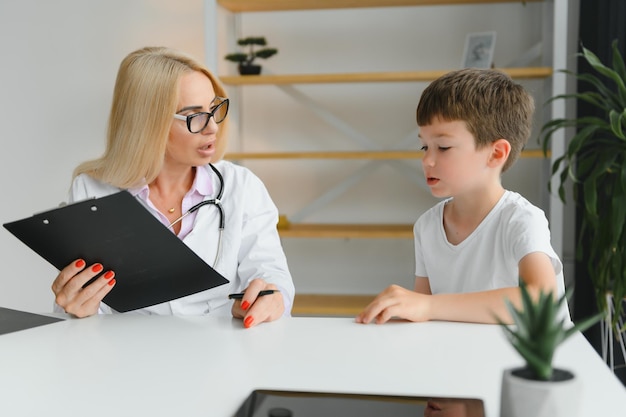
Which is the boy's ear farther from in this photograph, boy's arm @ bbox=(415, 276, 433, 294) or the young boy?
boy's arm @ bbox=(415, 276, 433, 294)

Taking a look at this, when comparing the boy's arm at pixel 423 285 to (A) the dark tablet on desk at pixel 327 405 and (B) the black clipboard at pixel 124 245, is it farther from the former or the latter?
(A) the dark tablet on desk at pixel 327 405

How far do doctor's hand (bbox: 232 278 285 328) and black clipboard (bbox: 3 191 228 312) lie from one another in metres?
0.06

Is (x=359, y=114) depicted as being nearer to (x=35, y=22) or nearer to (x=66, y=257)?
(x=35, y=22)

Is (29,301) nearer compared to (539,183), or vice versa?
(539,183)

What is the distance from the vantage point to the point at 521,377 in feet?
2.28

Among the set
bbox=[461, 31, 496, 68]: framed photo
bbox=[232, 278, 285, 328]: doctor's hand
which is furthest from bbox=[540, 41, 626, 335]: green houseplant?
bbox=[232, 278, 285, 328]: doctor's hand

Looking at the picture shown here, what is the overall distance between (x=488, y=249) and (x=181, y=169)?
2.53 feet

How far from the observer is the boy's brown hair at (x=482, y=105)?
165 centimetres

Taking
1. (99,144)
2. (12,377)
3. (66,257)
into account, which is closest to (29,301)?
(99,144)

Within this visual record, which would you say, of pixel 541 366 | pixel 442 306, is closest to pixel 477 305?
pixel 442 306

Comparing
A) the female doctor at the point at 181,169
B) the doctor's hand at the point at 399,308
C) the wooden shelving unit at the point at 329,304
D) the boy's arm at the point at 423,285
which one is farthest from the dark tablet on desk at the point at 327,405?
the wooden shelving unit at the point at 329,304

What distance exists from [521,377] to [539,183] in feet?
8.91

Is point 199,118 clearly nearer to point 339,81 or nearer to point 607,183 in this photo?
point 339,81

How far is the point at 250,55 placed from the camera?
3215mm
